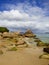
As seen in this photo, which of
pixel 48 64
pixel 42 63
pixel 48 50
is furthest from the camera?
pixel 48 50

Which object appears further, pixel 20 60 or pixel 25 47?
pixel 25 47

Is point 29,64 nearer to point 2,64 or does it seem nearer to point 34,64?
point 34,64

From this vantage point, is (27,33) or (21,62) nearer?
(21,62)

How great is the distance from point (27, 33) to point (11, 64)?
187ft

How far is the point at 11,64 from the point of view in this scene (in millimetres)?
17391

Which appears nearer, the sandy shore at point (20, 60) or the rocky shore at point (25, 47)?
the sandy shore at point (20, 60)

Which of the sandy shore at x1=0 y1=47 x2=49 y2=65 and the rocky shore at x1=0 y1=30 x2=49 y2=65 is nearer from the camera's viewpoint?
the sandy shore at x1=0 y1=47 x2=49 y2=65

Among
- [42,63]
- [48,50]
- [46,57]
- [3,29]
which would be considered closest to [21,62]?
[42,63]

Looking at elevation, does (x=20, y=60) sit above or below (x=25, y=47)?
above

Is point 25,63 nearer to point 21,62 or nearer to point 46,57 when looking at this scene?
point 21,62

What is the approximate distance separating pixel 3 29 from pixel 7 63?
54442mm

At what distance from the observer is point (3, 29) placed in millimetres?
71625

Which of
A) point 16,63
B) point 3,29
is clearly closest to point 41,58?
point 16,63

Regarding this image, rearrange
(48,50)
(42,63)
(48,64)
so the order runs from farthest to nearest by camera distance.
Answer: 1. (48,50)
2. (42,63)
3. (48,64)
